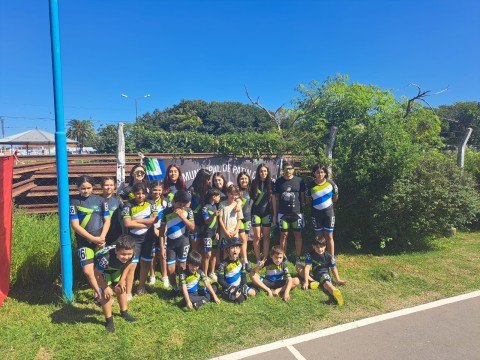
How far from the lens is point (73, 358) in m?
2.90

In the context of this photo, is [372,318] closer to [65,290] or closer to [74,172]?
[65,290]

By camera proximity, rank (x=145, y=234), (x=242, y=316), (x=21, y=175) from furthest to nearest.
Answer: (x=21, y=175)
(x=145, y=234)
(x=242, y=316)

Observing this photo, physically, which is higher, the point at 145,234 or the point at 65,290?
the point at 145,234

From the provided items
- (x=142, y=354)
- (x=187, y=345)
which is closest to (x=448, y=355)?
(x=187, y=345)

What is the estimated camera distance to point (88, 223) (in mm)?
3674

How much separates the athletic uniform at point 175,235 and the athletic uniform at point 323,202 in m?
2.03

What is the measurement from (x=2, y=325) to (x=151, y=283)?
1.68 m

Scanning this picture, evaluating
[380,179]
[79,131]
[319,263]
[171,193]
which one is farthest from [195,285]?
[79,131]

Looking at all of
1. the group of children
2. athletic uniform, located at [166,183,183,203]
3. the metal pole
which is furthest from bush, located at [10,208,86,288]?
athletic uniform, located at [166,183,183,203]

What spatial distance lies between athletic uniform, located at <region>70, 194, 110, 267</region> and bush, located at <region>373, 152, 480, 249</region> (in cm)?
455

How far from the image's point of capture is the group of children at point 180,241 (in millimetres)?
3584

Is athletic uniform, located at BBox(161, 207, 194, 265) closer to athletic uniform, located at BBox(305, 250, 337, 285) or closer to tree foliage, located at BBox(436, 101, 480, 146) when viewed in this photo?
athletic uniform, located at BBox(305, 250, 337, 285)

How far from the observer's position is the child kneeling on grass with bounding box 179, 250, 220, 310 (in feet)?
12.6

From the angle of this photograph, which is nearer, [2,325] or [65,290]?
[2,325]
